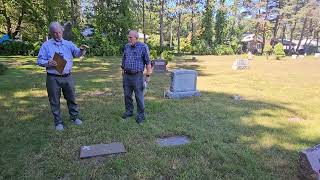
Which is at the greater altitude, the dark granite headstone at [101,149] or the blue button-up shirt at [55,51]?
the blue button-up shirt at [55,51]

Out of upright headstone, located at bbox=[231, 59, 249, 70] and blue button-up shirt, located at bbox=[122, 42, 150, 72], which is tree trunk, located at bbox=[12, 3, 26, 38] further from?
blue button-up shirt, located at bbox=[122, 42, 150, 72]

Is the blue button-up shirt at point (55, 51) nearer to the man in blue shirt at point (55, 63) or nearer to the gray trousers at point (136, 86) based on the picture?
the man in blue shirt at point (55, 63)

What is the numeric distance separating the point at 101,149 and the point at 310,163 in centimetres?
306

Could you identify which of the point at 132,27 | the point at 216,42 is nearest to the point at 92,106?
the point at 132,27

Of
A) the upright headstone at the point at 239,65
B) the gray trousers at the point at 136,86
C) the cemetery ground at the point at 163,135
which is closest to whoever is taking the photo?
the cemetery ground at the point at 163,135

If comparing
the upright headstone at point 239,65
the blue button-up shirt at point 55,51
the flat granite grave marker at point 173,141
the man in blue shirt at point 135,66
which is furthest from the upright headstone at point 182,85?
the upright headstone at point 239,65

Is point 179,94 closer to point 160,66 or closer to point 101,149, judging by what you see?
point 101,149

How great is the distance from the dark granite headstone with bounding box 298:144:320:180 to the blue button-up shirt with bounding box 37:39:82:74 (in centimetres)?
418

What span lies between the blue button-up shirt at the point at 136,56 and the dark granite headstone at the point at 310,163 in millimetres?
3497

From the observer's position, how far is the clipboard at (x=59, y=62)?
5.66 metres

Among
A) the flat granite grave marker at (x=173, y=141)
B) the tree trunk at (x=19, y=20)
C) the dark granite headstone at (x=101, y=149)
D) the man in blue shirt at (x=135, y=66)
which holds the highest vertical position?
the tree trunk at (x=19, y=20)

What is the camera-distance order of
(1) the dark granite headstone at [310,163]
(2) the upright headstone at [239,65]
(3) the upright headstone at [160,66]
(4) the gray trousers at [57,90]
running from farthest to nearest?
(2) the upright headstone at [239,65] < (3) the upright headstone at [160,66] < (4) the gray trousers at [57,90] < (1) the dark granite headstone at [310,163]

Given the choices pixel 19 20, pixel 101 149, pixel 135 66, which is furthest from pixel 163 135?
pixel 19 20

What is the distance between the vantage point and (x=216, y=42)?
43.8 metres
